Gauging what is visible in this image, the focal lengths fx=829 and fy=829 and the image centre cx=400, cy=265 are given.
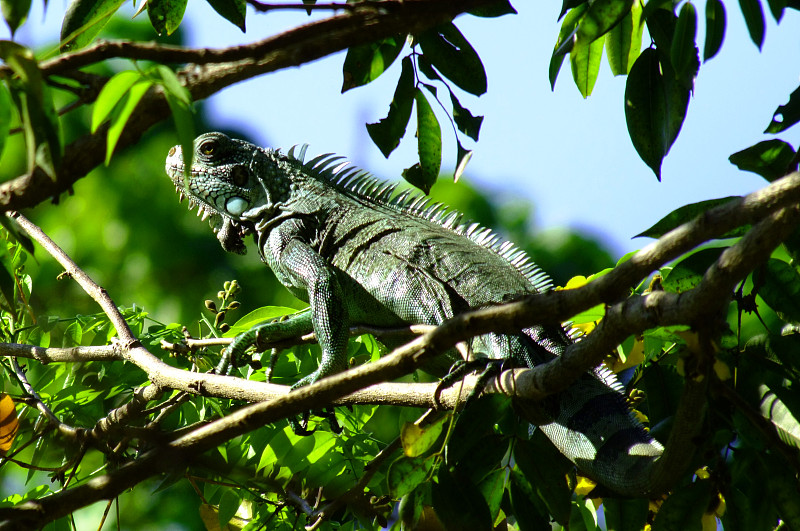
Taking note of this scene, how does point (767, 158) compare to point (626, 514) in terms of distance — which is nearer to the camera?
point (767, 158)

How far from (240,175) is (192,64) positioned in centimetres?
237

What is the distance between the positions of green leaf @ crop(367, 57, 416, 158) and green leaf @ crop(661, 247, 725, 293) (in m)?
1.02

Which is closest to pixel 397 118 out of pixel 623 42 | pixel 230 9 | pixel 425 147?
pixel 425 147

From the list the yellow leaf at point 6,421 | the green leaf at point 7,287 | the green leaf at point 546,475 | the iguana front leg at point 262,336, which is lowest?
the yellow leaf at point 6,421

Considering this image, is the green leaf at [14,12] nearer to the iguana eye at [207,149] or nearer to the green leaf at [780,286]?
the green leaf at [780,286]

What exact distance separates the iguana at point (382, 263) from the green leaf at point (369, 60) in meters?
0.78

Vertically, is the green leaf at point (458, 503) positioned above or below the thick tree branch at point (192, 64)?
below

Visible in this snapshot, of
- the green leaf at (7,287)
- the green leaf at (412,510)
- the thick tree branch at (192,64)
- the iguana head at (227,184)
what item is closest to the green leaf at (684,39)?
the thick tree branch at (192,64)

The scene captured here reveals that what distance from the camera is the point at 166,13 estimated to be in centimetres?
259

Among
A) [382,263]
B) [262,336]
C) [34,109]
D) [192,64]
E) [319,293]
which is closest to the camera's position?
[34,109]

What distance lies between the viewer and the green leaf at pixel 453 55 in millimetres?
2576

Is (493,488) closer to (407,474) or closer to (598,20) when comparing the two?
(407,474)

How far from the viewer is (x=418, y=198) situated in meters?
3.86

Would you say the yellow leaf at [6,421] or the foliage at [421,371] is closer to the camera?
the foliage at [421,371]
